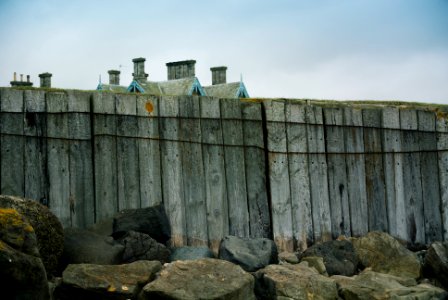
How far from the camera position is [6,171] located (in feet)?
26.4

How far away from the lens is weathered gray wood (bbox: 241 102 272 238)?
31.6ft

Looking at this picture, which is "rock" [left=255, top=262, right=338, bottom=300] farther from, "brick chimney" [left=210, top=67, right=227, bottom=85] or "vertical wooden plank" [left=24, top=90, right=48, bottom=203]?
"brick chimney" [left=210, top=67, right=227, bottom=85]

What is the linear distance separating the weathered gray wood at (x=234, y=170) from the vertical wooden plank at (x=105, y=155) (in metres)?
1.63

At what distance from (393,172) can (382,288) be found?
2.95 metres

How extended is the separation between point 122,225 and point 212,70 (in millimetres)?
43673

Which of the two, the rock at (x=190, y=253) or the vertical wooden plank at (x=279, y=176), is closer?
the rock at (x=190, y=253)

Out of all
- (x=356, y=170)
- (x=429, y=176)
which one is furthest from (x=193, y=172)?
(x=429, y=176)

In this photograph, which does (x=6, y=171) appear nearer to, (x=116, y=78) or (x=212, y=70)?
(x=212, y=70)

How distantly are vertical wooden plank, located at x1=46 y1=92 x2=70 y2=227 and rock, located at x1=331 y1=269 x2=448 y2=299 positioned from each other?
342cm

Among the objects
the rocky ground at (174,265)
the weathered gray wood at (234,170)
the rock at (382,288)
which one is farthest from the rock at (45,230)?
the rock at (382,288)

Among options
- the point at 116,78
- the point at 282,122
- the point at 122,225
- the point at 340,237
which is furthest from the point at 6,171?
the point at 116,78

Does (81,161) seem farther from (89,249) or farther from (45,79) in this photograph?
(45,79)

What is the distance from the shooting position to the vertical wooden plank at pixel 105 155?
8.53 meters

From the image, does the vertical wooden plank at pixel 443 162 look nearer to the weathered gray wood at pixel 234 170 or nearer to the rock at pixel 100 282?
the weathered gray wood at pixel 234 170
